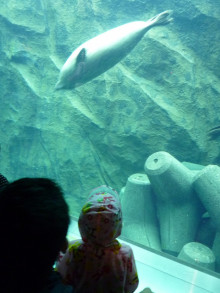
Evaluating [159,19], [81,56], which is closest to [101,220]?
[81,56]

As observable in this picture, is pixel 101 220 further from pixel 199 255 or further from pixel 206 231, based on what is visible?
pixel 206 231

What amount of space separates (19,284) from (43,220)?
134mm

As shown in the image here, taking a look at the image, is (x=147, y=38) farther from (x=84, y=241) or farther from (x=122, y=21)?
(x=84, y=241)

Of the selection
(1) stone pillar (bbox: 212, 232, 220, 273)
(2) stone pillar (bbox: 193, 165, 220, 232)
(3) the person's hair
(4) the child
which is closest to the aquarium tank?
(2) stone pillar (bbox: 193, 165, 220, 232)

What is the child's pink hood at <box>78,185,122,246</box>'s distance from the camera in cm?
64

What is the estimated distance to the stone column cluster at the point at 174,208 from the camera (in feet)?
6.55

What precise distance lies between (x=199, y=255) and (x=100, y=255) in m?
1.31

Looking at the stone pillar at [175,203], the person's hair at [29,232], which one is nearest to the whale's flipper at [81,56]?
the stone pillar at [175,203]

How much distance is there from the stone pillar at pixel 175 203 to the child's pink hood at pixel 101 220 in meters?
1.48

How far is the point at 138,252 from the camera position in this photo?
1.47 metres

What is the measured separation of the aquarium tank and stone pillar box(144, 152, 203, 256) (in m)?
0.06

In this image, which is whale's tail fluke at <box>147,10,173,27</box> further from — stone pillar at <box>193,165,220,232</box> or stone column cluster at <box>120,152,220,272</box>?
stone pillar at <box>193,165,220,232</box>

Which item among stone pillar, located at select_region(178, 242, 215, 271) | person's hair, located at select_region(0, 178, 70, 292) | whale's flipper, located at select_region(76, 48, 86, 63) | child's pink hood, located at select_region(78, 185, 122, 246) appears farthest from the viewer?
whale's flipper, located at select_region(76, 48, 86, 63)

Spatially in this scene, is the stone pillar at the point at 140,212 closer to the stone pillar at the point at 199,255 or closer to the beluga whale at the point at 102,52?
the stone pillar at the point at 199,255
